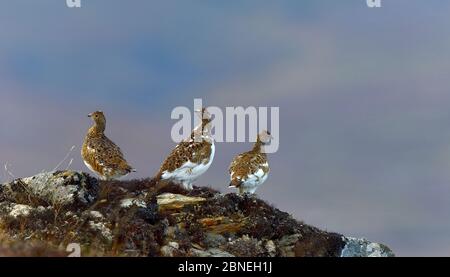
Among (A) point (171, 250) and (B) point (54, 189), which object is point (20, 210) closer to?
(B) point (54, 189)

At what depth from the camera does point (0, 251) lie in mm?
13281

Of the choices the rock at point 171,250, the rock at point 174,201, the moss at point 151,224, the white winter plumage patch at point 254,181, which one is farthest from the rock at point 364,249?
the rock at point 171,250

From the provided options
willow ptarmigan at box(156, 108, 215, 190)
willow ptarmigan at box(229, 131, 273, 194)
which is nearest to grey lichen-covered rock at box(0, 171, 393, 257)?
willow ptarmigan at box(156, 108, 215, 190)

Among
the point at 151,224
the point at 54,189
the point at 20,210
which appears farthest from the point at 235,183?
the point at 20,210

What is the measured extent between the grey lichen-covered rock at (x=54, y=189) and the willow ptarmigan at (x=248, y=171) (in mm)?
4881

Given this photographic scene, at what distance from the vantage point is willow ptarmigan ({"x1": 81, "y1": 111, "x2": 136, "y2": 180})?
2297 centimetres

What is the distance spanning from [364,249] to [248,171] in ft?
15.6

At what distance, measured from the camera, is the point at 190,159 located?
23.5 metres

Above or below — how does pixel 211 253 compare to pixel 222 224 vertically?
below

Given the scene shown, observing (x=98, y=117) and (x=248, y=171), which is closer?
(x=98, y=117)

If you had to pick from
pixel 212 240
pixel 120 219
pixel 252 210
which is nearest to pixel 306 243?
pixel 252 210

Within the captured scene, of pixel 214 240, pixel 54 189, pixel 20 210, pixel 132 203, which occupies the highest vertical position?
pixel 54 189

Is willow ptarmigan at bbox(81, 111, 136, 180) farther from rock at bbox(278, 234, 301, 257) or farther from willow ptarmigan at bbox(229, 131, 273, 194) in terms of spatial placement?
rock at bbox(278, 234, 301, 257)
